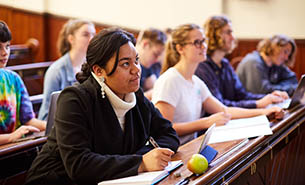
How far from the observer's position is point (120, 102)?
6.45 ft

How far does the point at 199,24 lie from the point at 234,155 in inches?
162

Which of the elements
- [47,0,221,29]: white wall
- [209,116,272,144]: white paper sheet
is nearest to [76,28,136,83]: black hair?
[209,116,272,144]: white paper sheet

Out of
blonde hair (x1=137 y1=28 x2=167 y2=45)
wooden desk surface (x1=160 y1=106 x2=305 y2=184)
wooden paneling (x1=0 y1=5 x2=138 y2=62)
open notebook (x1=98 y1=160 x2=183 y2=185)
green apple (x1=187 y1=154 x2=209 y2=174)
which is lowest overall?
wooden paneling (x1=0 y1=5 x2=138 y2=62)

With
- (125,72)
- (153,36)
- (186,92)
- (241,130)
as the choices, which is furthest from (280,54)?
(125,72)

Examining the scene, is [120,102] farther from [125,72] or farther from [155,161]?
[155,161]

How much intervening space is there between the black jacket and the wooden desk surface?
0.47ft

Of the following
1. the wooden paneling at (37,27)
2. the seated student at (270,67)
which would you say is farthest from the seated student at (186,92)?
the wooden paneling at (37,27)

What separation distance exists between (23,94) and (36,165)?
0.90 metres

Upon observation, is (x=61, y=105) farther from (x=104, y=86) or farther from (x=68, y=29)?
(x=68, y=29)

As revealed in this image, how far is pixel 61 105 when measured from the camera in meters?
1.88

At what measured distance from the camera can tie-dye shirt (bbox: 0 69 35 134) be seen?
2629mm

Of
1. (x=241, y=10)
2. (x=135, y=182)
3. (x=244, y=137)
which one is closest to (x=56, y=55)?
(x=241, y=10)

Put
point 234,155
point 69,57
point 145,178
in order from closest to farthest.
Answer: point 145,178 → point 234,155 → point 69,57

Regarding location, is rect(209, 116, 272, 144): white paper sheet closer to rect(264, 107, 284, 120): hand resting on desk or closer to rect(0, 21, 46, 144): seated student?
rect(264, 107, 284, 120): hand resting on desk
